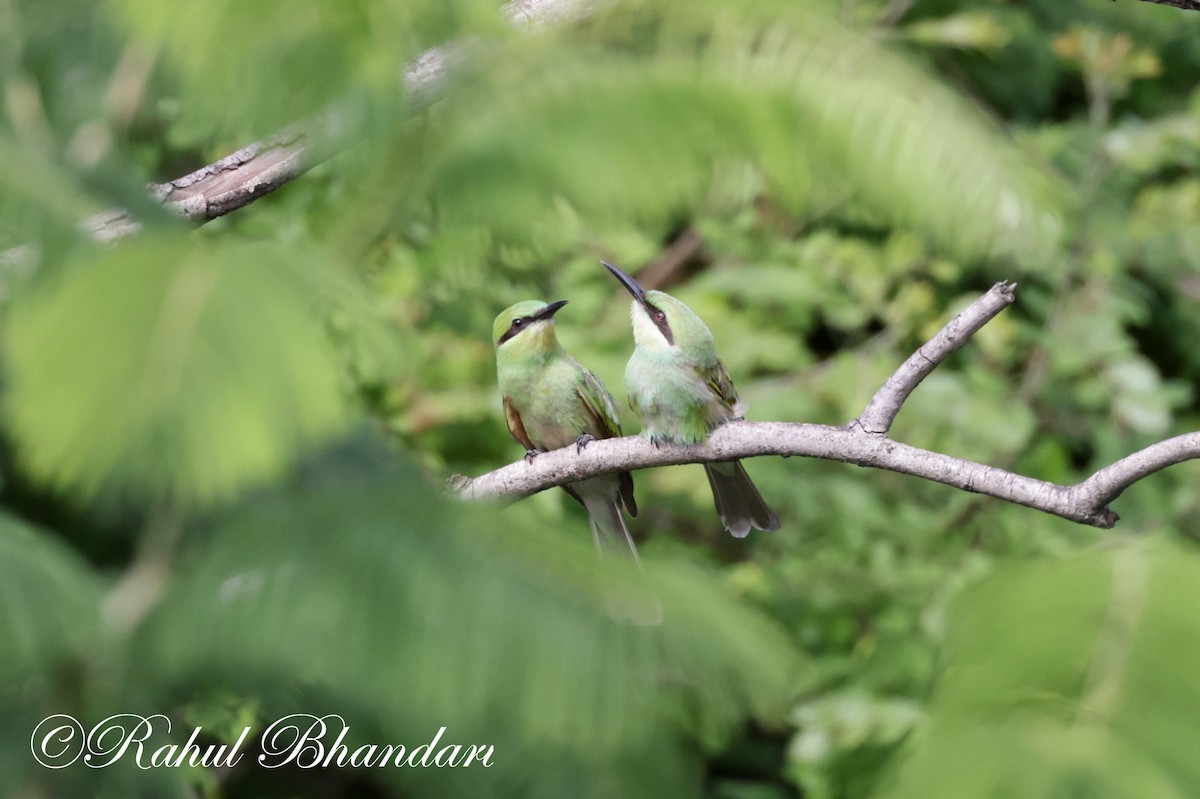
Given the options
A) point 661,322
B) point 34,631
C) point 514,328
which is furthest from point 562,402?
point 34,631

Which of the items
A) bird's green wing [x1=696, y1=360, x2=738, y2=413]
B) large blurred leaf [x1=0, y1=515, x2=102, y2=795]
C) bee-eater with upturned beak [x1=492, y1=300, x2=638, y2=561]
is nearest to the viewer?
large blurred leaf [x1=0, y1=515, x2=102, y2=795]

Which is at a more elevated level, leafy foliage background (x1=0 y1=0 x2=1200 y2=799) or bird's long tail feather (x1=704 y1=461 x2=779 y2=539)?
leafy foliage background (x1=0 y1=0 x2=1200 y2=799)

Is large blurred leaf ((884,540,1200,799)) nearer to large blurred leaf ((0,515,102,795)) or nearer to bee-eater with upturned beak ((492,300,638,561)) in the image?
large blurred leaf ((0,515,102,795))

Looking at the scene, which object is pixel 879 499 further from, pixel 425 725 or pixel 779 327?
pixel 425 725

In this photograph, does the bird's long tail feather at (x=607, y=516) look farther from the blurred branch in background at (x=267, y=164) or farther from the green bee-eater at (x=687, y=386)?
the blurred branch in background at (x=267, y=164)

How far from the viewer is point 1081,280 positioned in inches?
169

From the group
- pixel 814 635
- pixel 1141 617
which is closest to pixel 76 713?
pixel 1141 617

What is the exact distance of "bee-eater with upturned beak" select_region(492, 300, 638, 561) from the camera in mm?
2240

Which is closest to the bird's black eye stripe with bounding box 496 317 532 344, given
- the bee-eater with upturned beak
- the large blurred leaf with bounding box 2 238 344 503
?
the bee-eater with upturned beak

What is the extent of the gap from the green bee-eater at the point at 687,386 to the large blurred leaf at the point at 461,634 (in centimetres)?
96

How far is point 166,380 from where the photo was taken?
631 mm

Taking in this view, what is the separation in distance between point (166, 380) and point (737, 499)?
140cm

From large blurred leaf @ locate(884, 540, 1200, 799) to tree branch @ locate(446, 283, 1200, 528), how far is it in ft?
0.44

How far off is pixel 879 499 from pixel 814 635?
0.47 metres
